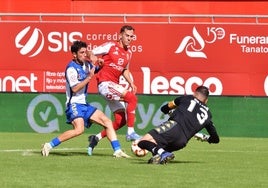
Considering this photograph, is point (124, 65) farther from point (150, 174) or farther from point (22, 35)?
point (22, 35)

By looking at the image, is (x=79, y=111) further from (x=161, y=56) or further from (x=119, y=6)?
(x=119, y=6)

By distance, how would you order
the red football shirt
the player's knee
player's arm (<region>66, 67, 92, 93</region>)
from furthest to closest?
the player's knee → the red football shirt → player's arm (<region>66, 67, 92, 93</region>)

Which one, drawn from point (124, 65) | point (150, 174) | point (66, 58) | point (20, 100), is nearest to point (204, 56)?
point (66, 58)

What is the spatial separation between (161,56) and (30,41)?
3.88 metres

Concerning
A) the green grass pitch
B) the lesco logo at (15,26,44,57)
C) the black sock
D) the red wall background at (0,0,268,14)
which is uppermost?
→ the red wall background at (0,0,268,14)

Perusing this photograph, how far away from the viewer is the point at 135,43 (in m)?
28.2

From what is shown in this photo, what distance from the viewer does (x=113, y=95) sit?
1761cm

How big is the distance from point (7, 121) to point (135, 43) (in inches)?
219

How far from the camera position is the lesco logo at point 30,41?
93.2 feet

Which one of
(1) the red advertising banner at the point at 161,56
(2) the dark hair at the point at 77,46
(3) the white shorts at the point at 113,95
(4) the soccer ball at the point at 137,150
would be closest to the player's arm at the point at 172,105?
(4) the soccer ball at the point at 137,150

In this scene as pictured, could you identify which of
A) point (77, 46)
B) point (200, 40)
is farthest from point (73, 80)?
point (200, 40)

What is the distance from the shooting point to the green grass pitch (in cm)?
1169

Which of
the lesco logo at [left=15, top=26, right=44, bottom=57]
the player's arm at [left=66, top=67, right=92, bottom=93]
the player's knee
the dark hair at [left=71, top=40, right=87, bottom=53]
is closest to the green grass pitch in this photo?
the player's knee

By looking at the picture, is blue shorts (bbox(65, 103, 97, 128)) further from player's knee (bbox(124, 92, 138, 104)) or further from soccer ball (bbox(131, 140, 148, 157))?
player's knee (bbox(124, 92, 138, 104))
